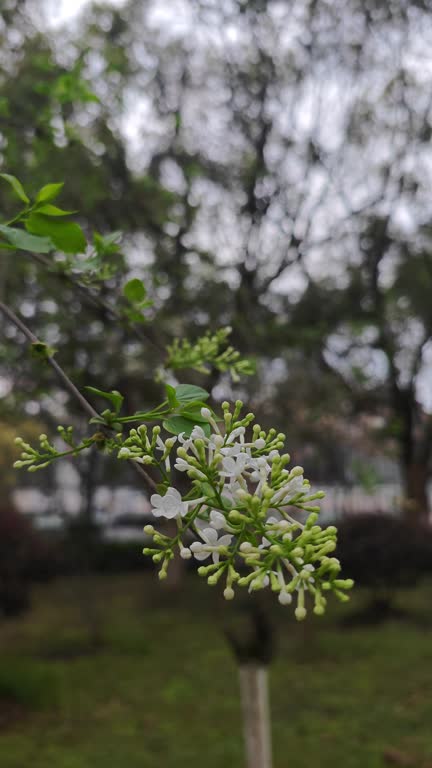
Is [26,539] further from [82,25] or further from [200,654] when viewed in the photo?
[82,25]

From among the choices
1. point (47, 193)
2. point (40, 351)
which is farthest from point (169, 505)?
point (47, 193)

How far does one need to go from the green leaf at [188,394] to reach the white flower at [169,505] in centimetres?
15

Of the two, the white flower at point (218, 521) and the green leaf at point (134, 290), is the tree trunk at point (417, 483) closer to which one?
the green leaf at point (134, 290)

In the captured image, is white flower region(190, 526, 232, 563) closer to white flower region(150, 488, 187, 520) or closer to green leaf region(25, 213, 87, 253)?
white flower region(150, 488, 187, 520)

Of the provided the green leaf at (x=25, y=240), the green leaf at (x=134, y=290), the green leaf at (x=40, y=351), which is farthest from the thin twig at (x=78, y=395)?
the green leaf at (x=134, y=290)

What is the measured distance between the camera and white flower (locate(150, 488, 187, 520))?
783 mm

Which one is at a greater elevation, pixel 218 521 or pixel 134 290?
pixel 134 290

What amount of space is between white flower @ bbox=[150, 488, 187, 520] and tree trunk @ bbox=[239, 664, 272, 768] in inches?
145

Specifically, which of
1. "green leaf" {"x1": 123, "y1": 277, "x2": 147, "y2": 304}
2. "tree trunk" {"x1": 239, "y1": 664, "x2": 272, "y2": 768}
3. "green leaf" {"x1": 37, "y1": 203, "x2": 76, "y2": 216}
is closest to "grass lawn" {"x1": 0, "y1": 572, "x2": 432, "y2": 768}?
"tree trunk" {"x1": 239, "y1": 664, "x2": 272, "y2": 768}

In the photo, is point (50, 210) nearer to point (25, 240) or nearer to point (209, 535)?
point (25, 240)

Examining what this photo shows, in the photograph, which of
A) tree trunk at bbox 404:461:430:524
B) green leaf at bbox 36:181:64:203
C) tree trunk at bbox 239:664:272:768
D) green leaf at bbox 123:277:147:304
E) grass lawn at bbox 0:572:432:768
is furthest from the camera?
tree trunk at bbox 404:461:430:524

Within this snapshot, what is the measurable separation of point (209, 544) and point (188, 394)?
22 cm

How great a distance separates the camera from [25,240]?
45.4 inches

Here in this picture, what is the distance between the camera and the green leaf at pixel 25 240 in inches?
44.5
